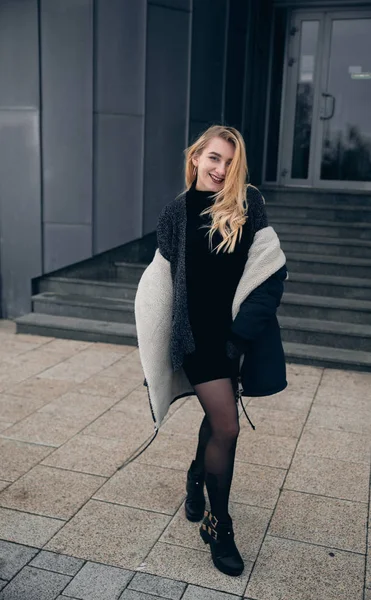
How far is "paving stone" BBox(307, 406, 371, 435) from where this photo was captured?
4766 millimetres

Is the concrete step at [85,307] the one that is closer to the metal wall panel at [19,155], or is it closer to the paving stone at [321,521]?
the metal wall panel at [19,155]

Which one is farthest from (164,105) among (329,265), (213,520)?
(213,520)

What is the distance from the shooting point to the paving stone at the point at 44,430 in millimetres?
4422

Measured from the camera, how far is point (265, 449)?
14.2 ft

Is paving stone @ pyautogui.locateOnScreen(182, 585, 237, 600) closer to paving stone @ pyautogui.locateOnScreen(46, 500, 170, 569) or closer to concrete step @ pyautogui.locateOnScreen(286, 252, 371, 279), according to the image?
paving stone @ pyautogui.locateOnScreen(46, 500, 170, 569)

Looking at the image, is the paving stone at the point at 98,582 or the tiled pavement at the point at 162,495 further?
the tiled pavement at the point at 162,495

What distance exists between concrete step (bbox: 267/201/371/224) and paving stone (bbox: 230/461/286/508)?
5177 mm

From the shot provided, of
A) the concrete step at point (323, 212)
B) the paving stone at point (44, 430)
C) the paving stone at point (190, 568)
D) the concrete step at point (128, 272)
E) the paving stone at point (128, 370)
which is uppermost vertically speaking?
the concrete step at point (323, 212)

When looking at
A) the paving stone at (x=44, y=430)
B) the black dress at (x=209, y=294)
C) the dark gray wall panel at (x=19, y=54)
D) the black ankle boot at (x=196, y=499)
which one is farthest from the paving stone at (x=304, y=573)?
the dark gray wall panel at (x=19, y=54)

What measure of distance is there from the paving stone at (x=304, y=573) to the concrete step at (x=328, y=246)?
5233mm

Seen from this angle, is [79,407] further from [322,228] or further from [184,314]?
[322,228]

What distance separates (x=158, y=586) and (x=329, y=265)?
17.6 ft

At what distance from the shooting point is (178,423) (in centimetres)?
475

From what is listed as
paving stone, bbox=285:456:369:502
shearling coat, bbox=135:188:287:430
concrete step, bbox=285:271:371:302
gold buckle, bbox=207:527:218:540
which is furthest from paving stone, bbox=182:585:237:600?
concrete step, bbox=285:271:371:302
